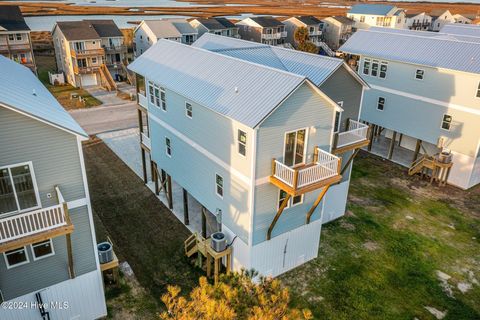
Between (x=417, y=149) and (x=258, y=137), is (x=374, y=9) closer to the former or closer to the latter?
(x=417, y=149)

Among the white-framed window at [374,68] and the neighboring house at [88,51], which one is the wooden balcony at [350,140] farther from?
the neighboring house at [88,51]

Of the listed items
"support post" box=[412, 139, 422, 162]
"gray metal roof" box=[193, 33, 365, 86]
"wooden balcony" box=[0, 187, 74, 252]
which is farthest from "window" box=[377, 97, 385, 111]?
"wooden balcony" box=[0, 187, 74, 252]

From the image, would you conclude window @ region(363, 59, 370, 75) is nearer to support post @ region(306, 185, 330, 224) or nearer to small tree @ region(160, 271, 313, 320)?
support post @ region(306, 185, 330, 224)

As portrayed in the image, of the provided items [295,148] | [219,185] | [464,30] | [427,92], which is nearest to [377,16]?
[464,30]

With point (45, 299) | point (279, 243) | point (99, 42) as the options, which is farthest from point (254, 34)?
point (45, 299)

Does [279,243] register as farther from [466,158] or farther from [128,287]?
[466,158]
